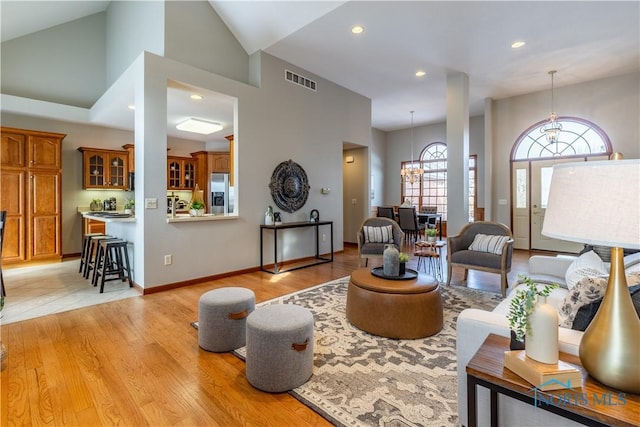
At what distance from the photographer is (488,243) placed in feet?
12.9

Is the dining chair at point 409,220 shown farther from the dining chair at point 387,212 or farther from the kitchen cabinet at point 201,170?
the kitchen cabinet at point 201,170

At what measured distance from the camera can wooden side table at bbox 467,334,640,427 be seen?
35.8 inches

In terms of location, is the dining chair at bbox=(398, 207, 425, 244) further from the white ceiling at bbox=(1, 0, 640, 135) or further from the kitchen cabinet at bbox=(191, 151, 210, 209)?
the kitchen cabinet at bbox=(191, 151, 210, 209)

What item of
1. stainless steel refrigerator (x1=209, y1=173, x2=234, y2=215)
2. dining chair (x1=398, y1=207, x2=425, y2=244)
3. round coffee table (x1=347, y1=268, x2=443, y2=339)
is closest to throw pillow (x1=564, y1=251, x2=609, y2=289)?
round coffee table (x1=347, y1=268, x2=443, y2=339)

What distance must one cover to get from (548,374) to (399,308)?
4.90 ft

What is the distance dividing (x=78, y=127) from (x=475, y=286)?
7.64m

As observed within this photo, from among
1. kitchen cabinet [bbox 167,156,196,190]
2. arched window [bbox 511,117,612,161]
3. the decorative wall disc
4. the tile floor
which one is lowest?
the tile floor

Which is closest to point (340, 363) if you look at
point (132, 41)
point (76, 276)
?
point (76, 276)

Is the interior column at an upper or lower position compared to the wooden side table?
upper

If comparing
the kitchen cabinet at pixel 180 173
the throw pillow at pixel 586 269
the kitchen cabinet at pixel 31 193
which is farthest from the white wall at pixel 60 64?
the throw pillow at pixel 586 269

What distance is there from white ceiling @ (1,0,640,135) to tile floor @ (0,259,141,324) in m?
3.87

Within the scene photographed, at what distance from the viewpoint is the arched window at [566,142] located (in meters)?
6.07

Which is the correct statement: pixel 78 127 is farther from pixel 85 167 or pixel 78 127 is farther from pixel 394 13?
pixel 394 13

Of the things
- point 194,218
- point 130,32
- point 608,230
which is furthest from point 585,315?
point 130,32
